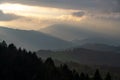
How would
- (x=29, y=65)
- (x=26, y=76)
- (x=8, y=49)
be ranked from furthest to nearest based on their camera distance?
(x=8, y=49) → (x=29, y=65) → (x=26, y=76)

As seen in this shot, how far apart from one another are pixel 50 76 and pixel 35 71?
4.59m

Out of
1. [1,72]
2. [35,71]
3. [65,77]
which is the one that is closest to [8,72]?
[1,72]

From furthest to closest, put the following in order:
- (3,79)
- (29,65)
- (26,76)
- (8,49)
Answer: (8,49) < (29,65) < (26,76) < (3,79)

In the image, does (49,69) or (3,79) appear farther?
(49,69)

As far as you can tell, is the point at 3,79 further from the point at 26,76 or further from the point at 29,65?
the point at 29,65

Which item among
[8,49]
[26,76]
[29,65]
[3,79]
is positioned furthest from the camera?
[8,49]

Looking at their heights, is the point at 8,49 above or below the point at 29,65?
above

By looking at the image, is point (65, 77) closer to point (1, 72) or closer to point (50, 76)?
point (50, 76)

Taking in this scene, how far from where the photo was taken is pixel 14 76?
91625 mm

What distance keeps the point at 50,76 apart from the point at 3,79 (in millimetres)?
15575

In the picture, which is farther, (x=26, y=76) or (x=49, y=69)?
(x=49, y=69)

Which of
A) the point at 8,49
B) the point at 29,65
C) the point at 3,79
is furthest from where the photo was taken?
the point at 8,49

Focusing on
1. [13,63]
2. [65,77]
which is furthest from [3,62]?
[65,77]

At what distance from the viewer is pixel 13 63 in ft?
323
